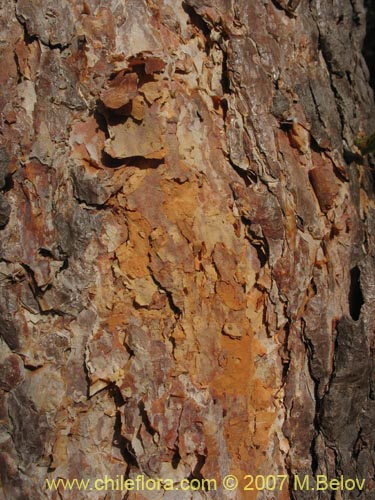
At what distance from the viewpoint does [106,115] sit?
5.26 ft

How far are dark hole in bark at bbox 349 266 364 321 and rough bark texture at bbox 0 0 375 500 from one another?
0.28 m

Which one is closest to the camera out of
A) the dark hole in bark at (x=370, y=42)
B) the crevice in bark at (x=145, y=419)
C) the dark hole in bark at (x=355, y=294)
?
the crevice in bark at (x=145, y=419)

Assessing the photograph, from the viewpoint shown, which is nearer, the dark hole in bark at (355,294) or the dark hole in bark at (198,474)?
→ the dark hole in bark at (198,474)

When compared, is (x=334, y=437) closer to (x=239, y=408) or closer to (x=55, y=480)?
(x=239, y=408)

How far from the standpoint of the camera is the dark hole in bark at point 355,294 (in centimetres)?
192

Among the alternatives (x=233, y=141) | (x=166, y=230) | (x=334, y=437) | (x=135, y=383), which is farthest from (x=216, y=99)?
(x=334, y=437)

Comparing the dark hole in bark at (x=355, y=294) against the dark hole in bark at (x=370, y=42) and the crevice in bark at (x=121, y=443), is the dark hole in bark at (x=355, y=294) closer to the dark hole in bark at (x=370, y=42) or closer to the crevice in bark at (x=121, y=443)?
the crevice in bark at (x=121, y=443)

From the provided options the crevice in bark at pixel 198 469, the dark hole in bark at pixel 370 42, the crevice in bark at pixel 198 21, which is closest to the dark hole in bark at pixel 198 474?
the crevice in bark at pixel 198 469

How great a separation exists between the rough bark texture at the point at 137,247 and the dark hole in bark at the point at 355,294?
0.28 m

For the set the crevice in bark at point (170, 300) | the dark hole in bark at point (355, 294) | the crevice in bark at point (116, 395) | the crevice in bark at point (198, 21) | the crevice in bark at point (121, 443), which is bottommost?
the crevice in bark at point (121, 443)

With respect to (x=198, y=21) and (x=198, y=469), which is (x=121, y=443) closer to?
(x=198, y=469)

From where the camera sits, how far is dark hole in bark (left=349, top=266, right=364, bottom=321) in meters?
1.92

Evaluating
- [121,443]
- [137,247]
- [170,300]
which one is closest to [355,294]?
[170,300]

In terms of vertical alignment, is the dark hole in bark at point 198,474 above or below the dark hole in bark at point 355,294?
below
